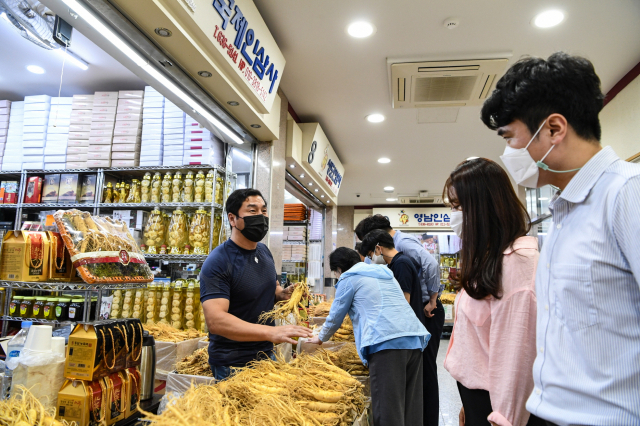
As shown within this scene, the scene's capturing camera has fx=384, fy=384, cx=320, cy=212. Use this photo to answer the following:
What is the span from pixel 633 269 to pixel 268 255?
6.63 ft

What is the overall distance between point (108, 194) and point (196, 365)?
2.19 metres

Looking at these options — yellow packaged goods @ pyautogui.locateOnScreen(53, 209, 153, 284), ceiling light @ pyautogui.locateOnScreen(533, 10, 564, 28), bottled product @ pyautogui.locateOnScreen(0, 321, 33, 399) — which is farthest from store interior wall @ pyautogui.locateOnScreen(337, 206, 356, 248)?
bottled product @ pyautogui.locateOnScreen(0, 321, 33, 399)

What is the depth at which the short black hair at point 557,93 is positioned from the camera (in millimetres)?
926

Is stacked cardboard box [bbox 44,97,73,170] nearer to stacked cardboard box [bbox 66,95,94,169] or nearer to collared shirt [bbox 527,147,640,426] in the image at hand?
stacked cardboard box [bbox 66,95,94,169]

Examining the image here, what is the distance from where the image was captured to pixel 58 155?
162 inches

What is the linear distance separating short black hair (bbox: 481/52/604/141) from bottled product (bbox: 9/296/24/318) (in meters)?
4.00

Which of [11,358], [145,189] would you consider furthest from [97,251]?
[145,189]

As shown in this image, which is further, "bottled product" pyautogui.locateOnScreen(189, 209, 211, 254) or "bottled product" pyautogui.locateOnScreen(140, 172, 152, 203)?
"bottled product" pyautogui.locateOnScreen(140, 172, 152, 203)

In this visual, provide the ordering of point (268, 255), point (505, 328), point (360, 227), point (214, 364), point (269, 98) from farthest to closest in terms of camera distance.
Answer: point (360, 227) → point (269, 98) → point (268, 255) → point (214, 364) → point (505, 328)

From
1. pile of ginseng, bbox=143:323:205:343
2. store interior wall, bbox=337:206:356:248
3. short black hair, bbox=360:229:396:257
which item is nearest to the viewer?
pile of ginseng, bbox=143:323:205:343

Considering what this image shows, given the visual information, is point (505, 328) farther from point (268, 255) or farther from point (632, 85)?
point (632, 85)

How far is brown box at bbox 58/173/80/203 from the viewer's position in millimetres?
3945

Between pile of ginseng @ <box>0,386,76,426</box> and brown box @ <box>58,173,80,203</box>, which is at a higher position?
brown box @ <box>58,173,80,203</box>

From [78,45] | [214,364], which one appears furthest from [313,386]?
[78,45]
